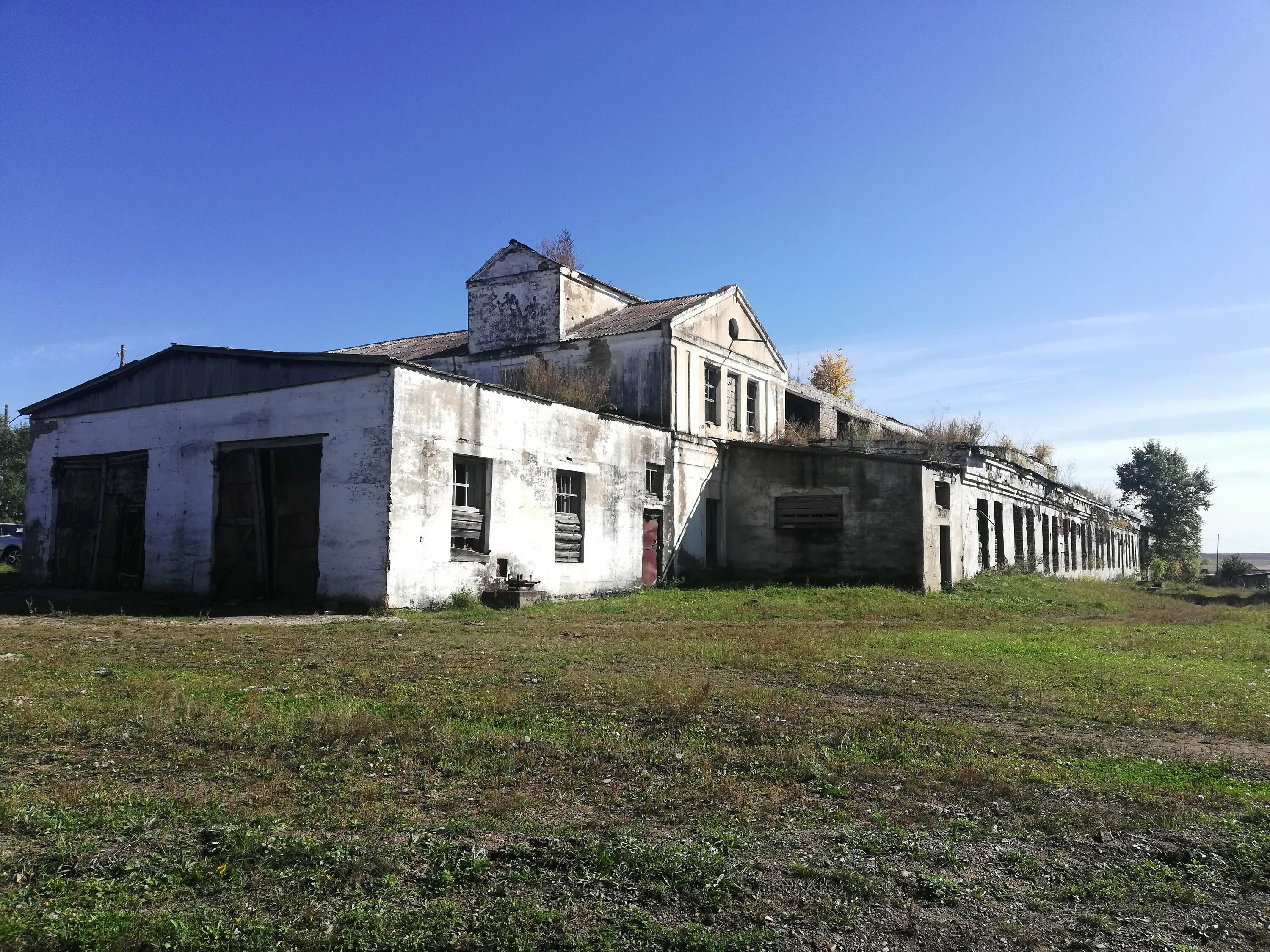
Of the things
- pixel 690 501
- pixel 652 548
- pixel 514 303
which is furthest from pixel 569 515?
pixel 514 303

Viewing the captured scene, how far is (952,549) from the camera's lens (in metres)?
22.6

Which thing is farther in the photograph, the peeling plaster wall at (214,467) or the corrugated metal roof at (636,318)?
the corrugated metal roof at (636,318)

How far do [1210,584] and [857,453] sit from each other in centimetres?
3461

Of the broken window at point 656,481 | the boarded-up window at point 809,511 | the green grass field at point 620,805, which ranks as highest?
the broken window at point 656,481

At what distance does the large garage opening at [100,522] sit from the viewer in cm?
1817

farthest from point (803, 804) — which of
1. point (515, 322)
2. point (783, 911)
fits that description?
point (515, 322)

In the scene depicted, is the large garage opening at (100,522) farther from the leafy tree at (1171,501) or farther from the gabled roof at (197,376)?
the leafy tree at (1171,501)

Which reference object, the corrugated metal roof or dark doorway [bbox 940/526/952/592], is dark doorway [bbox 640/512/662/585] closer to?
the corrugated metal roof

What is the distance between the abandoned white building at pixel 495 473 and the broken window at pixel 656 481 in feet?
0.16

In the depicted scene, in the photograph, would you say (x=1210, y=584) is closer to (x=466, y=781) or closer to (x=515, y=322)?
(x=515, y=322)

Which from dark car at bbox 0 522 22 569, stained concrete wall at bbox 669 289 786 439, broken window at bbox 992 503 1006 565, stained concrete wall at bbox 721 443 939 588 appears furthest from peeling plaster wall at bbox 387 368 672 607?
dark car at bbox 0 522 22 569

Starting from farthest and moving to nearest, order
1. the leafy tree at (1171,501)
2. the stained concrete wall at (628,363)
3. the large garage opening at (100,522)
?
the leafy tree at (1171,501)
the stained concrete wall at (628,363)
the large garage opening at (100,522)

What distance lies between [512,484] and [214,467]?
568 cm

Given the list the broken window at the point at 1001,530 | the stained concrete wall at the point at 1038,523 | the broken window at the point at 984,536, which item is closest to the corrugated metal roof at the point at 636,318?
the stained concrete wall at the point at 1038,523
